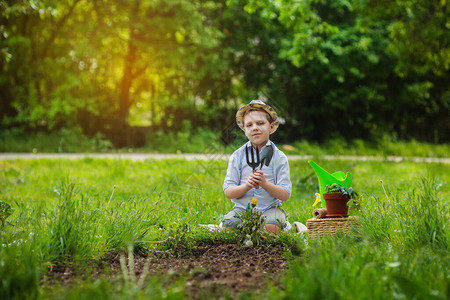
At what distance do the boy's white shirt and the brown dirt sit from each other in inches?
21.9

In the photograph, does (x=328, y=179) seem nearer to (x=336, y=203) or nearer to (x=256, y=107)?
(x=336, y=203)

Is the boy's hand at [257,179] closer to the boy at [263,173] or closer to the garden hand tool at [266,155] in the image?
the boy at [263,173]

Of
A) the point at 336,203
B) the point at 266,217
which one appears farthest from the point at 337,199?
the point at 266,217

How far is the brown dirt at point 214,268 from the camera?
2.22 meters

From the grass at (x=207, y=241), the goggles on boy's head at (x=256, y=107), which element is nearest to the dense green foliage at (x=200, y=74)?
the grass at (x=207, y=241)

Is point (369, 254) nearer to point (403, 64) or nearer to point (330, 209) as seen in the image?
point (330, 209)

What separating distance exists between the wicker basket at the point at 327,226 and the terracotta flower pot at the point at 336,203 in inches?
3.0

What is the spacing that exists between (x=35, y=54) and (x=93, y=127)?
122 inches

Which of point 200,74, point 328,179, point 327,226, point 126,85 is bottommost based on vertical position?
point 327,226

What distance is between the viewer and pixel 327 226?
322 cm

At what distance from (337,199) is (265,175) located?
2.03 feet

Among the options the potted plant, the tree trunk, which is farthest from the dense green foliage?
the potted plant

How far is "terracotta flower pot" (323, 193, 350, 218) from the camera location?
330cm

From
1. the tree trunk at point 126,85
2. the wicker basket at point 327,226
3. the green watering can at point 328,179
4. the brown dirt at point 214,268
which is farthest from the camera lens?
the tree trunk at point 126,85
